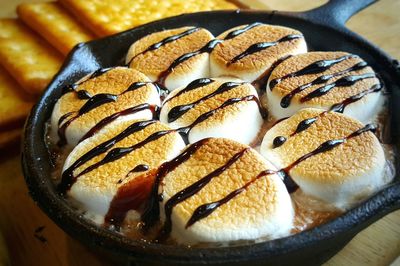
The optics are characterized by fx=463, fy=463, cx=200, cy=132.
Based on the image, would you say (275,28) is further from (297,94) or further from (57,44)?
(57,44)

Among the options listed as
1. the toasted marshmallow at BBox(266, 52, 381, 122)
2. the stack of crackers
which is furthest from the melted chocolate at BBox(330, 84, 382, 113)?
the stack of crackers

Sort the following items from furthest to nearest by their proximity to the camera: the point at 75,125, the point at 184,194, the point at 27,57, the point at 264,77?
the point at 27,57 < the point at 264,77 < the point at 75,125 < the point at 184,194

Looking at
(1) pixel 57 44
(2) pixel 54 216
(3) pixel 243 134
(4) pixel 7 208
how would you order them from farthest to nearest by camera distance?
(1) pixel 57 44 → (4) pixel 7 208 → (3) pixel 243 134 → (2) pixel 54 216

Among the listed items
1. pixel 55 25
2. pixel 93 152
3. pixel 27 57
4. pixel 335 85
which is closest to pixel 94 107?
pixel 93 152

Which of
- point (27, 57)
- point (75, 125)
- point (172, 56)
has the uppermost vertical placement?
point (172, 56)

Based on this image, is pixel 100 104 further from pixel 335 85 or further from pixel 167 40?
pixel 335 85

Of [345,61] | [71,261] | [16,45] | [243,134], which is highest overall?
[345,61]

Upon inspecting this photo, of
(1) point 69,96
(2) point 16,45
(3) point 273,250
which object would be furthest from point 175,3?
(3) point 273,250
